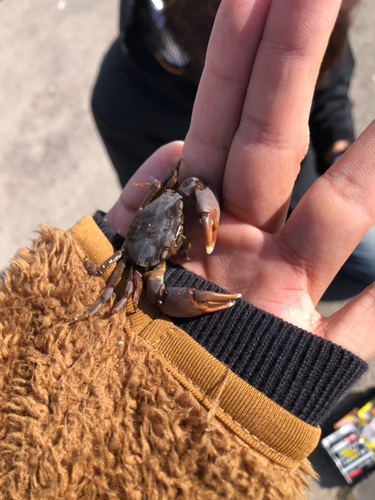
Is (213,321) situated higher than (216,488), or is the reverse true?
(213,321)

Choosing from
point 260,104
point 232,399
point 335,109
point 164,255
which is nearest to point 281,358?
point 232,399

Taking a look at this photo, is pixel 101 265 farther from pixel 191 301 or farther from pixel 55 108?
pixel 55 108

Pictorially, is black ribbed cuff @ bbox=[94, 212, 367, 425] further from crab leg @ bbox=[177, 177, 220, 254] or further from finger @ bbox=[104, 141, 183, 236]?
finger @ bbox=[104, 141, 183, 236]

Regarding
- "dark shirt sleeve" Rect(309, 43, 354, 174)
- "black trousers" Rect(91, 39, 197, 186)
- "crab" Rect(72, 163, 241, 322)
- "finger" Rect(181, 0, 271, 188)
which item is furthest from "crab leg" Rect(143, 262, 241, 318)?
"dark shirt sleeve" Rect(309, 43, 354, 174)

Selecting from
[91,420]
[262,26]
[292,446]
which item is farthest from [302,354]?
[262,26]

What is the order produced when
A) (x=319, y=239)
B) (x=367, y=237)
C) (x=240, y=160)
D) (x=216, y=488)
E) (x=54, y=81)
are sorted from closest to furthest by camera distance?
1. (x=216, y=488)
2. (x=319, y=239)
3. (x=240, y=160)
4. (x=367, y=237)
5. (x=54, y=81)

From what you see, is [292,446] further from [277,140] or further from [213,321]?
[277,140]
